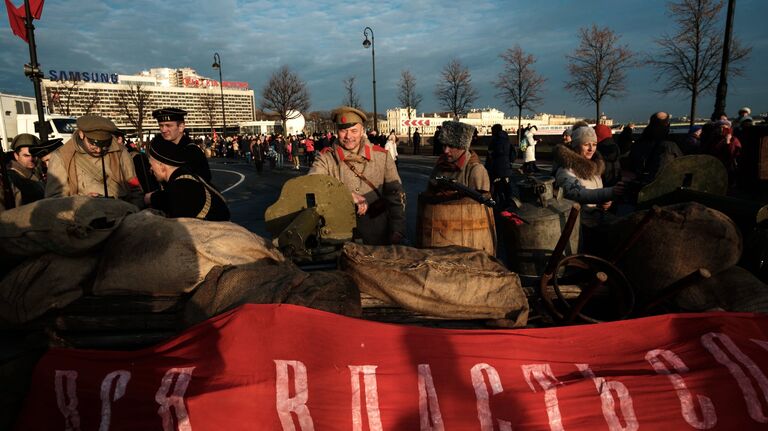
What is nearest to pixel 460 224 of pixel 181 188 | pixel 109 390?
pixel 181 188

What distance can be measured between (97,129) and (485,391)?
166 inches

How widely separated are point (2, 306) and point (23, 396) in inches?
27.6

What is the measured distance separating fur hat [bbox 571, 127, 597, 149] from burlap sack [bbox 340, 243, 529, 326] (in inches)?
76.3

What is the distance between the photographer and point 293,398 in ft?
6.36

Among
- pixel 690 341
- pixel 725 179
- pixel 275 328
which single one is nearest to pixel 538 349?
pixel 690 341

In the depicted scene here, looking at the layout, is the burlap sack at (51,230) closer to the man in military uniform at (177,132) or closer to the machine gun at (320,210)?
the machine gun at (320,210)

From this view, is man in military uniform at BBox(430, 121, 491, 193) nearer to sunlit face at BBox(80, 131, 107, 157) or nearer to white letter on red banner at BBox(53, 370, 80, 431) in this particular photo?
white letter on red banner at BBox(53, 370, 80, 431)

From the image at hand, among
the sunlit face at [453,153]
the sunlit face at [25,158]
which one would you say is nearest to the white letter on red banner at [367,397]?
the sunlit face at [453,153]

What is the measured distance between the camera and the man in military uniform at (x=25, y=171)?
5.66 meters

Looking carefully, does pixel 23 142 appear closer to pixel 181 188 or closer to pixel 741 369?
pixel 181 188

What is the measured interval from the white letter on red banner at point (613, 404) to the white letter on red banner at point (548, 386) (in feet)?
0.56

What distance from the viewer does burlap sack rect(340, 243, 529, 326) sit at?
256 centimetres

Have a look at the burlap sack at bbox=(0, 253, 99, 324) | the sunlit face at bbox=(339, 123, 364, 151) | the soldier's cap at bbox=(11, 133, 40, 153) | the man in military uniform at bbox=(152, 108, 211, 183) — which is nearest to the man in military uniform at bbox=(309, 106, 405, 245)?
the sunlit face at bbox=(339, 123, 364, 151)

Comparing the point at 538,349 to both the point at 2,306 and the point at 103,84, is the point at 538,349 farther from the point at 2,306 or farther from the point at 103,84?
the point at 103,84
